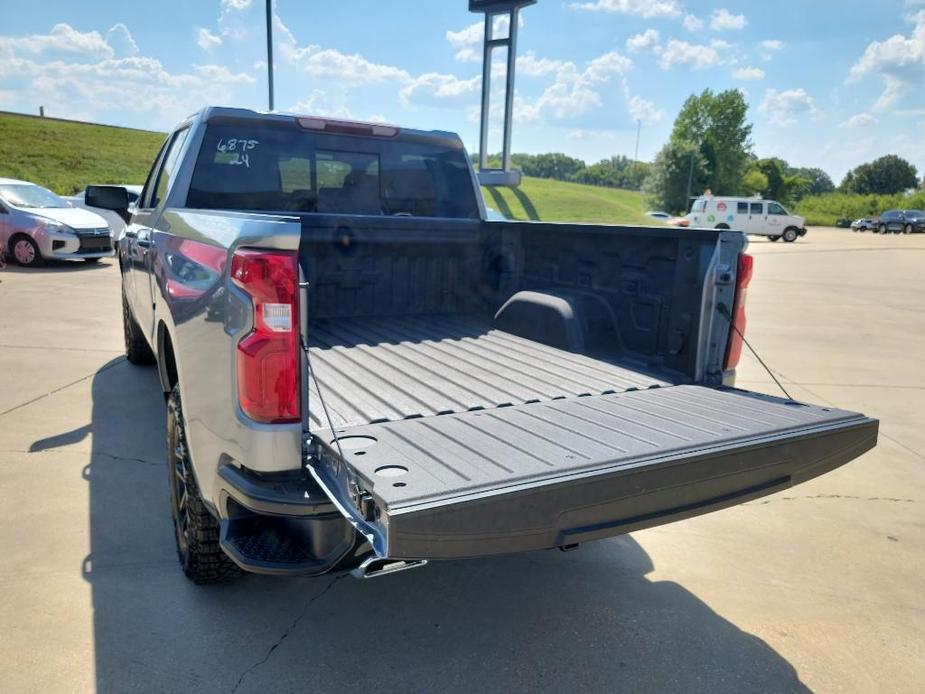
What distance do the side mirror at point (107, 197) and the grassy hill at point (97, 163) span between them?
1070 inches

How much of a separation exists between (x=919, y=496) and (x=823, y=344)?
5407 mm

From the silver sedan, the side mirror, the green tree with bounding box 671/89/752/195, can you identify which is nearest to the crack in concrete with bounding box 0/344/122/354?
the side mirror

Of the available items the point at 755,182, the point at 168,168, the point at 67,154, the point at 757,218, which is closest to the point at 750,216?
the point at 757,218

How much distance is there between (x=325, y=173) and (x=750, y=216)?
3595cm

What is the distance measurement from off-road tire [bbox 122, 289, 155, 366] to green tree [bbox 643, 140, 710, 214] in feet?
220

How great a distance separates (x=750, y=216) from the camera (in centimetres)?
3619

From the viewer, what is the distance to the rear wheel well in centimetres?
332

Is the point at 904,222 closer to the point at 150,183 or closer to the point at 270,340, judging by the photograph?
the point at 150,183

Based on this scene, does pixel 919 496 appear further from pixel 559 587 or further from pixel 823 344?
pixel 823 344

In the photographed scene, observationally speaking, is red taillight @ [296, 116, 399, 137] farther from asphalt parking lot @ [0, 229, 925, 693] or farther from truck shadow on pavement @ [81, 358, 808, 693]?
truck shadow on pavement @ [81, 358, 808, 693]

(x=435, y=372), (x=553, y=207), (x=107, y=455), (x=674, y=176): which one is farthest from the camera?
(x=674, y=176)

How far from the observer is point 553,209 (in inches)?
1841

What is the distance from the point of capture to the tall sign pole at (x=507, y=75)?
22688 millimetres

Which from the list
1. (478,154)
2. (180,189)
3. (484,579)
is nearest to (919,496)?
(484,579)
